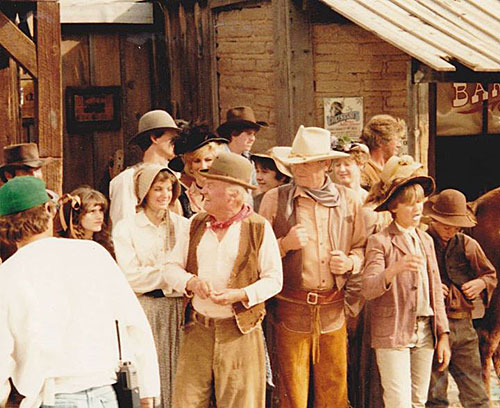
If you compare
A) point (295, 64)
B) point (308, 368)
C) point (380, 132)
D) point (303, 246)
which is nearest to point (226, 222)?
point (303, 246)

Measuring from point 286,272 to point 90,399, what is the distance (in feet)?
6.95

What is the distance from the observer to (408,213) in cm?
653

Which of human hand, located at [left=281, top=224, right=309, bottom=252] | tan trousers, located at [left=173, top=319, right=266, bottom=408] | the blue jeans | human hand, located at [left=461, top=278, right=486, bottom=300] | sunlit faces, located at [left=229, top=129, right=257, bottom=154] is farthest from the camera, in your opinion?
sunlit faces, located at [left=229, top=129, right=257, bottom=154]

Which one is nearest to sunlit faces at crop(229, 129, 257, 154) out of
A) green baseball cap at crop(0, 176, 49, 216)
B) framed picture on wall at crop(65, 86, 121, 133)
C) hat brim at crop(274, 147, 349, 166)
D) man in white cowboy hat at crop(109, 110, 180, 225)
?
man in white cowboy hat at crop(109, 110, 180, 225)

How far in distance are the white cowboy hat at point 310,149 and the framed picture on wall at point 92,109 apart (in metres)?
5.86

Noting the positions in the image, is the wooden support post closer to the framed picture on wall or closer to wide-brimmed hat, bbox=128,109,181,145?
wide-brimmed hat, bbox=128,109,181,145

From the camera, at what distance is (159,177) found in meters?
6.60

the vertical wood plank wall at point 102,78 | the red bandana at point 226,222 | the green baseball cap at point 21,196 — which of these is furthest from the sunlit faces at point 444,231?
the vertical wood plank wall at point 102,78

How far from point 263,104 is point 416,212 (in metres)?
3.98

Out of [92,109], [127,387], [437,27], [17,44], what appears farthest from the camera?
[92,109]

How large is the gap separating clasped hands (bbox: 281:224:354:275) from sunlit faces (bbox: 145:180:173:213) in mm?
800

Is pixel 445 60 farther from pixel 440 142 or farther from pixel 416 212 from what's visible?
pixel 440 142

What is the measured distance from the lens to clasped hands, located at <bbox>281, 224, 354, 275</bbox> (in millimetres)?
6348

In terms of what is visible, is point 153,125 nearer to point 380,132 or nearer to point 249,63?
point 380,132
